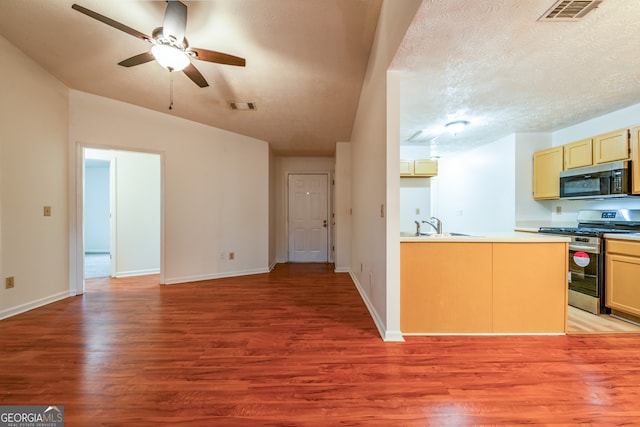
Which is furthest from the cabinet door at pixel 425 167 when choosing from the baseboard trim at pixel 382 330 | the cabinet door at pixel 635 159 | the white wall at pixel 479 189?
the baseboard trim at pixel 382 330

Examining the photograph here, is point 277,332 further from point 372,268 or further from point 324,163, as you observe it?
point 324,163

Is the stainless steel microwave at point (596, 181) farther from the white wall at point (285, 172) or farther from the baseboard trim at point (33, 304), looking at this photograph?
the baseboard trim at point (33, 304)

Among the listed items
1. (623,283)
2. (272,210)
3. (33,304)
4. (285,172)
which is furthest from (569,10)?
(33,304)

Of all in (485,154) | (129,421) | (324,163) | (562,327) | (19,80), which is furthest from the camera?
(324,163)

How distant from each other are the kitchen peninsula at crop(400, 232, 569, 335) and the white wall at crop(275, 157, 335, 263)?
11.7 ft

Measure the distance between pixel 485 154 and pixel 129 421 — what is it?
540cm

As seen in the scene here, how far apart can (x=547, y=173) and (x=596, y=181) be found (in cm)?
69

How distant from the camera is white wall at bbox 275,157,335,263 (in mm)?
5594

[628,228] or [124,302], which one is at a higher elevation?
[628,228]

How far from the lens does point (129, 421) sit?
125cm

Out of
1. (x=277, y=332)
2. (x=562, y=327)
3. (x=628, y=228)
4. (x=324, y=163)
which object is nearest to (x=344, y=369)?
(x=277, y=332)

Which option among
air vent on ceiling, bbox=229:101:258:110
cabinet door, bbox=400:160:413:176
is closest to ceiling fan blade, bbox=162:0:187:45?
air vent on ceiling, bbox=229:101:258:110

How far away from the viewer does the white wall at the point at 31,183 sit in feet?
8.14

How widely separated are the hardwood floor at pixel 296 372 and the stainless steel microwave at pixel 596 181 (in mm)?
1497
